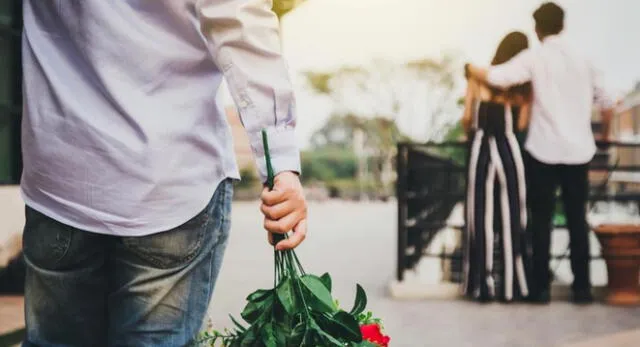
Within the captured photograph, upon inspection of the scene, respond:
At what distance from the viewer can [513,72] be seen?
521 centimetres

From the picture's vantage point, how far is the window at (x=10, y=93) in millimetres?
4840

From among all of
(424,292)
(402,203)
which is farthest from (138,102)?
(402,203)

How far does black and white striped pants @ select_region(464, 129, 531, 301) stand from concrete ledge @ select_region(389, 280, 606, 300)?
22cm

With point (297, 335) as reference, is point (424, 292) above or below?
below

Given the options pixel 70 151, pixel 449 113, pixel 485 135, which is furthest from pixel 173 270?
pixel 449 113

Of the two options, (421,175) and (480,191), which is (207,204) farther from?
(421,175)

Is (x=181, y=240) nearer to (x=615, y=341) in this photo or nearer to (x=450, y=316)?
(x=615, y=341)

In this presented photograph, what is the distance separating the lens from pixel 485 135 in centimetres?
530

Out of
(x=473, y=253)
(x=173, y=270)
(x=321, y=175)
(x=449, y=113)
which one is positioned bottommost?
(x=321, y=175)

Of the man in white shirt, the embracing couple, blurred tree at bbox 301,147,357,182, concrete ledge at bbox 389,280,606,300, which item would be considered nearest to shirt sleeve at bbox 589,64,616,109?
the embracing couple

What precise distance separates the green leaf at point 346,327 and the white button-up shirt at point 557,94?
4.17 m

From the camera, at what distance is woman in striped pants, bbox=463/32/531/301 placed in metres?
5.29

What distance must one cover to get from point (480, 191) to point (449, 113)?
31.9 metres

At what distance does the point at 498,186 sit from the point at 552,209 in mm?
386
